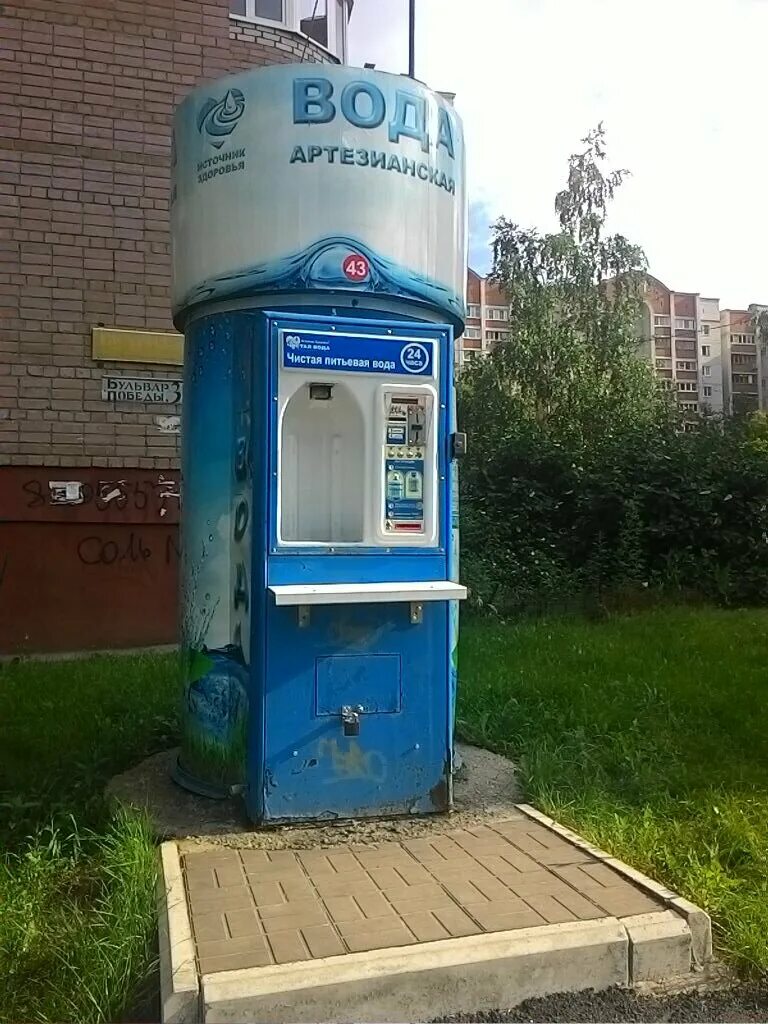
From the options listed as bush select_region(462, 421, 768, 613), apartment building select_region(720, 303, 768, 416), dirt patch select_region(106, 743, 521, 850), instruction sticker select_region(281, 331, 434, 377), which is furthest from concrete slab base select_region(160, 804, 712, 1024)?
apartment building select_region(720, 303, 768, 416)

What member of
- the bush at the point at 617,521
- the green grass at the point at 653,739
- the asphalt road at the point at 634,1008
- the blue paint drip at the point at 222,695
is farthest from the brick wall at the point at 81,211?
the asphalt road at the point at 634,1008

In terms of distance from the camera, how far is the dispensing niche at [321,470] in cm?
423

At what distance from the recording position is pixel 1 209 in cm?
943

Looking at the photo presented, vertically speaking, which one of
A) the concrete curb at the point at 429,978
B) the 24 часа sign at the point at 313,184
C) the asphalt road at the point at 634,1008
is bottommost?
the asphalt road at the point at 634,1008

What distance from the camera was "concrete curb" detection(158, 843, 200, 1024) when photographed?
2672mm

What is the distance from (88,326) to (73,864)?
7020mm

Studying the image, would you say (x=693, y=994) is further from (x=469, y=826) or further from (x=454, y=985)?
(x=469, y=826)

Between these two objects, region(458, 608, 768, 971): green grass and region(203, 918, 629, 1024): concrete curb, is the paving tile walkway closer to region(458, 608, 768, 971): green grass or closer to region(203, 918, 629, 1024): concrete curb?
region(203, 918, 629, 1024): concrete curb

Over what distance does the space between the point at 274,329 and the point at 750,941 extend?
3000 millimetres

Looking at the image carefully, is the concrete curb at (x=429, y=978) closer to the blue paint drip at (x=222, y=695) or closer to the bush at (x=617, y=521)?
the blue paint drip at (x=222, y=695)

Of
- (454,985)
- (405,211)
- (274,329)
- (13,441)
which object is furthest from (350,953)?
(13,441)

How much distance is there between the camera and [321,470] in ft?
14.2

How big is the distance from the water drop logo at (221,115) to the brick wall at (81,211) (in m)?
5.60

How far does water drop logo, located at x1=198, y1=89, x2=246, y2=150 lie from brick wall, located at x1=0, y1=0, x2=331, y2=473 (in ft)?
18.4
